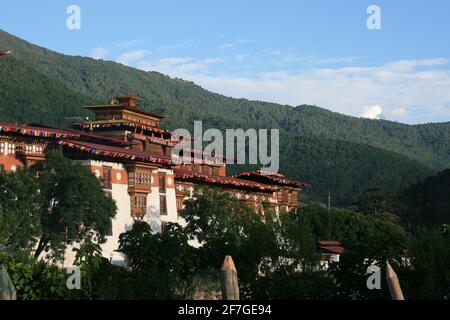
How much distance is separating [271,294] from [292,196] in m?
70.3

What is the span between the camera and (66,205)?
5691 cm

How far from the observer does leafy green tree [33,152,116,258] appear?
5616cm

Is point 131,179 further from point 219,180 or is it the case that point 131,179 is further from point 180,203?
point 219,180

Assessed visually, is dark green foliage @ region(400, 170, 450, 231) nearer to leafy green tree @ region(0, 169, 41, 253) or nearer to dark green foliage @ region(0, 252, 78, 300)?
leafy green tree @ region(0, 169, 41, 253)

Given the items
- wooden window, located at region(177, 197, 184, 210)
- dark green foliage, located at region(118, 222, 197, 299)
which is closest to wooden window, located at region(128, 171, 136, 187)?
wooden window, located at region(177, 197, 184, 210)

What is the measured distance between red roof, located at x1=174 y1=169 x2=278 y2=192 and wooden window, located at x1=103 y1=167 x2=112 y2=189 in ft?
39.5

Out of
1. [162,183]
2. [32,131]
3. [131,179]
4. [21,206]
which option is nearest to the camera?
[21,206]

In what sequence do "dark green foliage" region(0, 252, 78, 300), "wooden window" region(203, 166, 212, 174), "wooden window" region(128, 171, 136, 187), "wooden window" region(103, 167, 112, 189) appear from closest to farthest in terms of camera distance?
"dark green foliage" region(0, 252, 78, 300) < "wooden window" region(103, 167, 112, 189) < "wooden window" region(128, 171, 136, 187) < "wooden window" region(203, 166, 212, 174)

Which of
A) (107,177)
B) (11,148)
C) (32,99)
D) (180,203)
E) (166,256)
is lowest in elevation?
(166,256)

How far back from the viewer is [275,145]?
7854 inches

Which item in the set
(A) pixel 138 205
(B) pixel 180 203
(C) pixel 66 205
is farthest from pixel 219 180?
(C) pixel 66 205

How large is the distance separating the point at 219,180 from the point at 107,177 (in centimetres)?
1983

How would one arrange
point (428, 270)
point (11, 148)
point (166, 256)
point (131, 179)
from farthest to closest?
point (131, 179) → point (11, 148) → point (166, 256) → point (428, 270)

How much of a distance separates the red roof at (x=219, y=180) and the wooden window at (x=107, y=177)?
39.5ft
